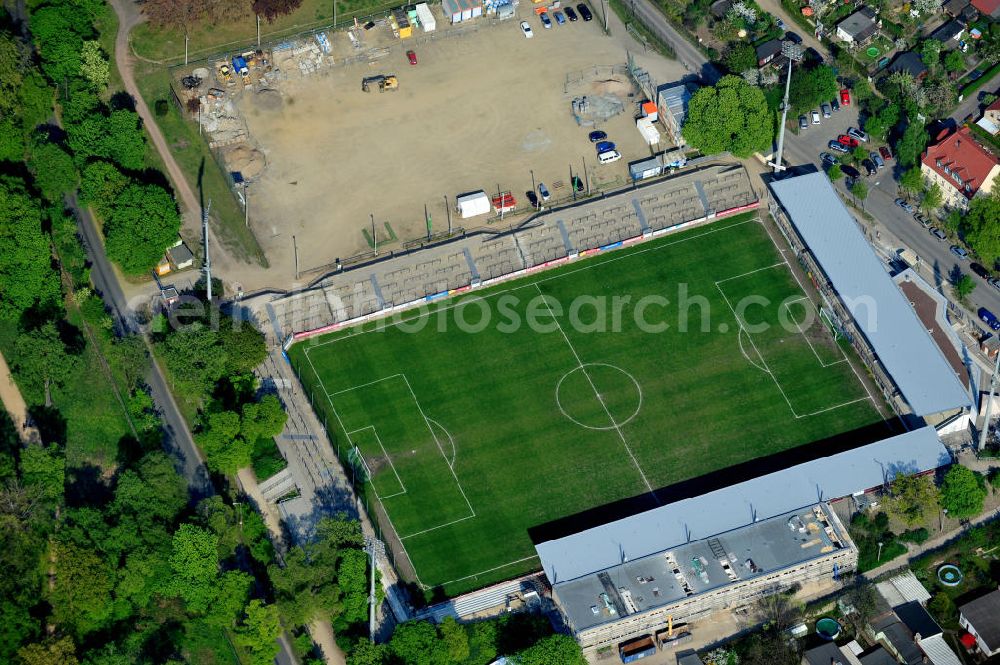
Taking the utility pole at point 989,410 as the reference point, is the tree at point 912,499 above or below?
below

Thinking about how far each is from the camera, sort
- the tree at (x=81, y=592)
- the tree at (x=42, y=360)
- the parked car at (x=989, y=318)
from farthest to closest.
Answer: the parked car at (x=989, y=318) → the tree at (x=42, y=360) → the tree at (x=81, y=592)

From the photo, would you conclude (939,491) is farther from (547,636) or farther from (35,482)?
(35,482)

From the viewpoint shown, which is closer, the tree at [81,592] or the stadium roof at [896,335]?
the tree at [81,592]

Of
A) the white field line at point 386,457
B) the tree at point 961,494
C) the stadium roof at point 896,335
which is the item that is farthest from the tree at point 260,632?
the stadium roof at point 896,335

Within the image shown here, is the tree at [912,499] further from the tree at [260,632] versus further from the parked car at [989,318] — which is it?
the tree at [260,632]

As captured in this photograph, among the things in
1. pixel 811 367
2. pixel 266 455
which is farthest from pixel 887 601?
pixel 266 455

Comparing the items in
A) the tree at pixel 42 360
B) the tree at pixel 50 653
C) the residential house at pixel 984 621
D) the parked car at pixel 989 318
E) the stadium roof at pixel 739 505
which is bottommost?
the residential house at pixel 984 621

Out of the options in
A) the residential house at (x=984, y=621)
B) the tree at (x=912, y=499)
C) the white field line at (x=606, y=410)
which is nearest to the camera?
the residential house at (x=984, y=621)
